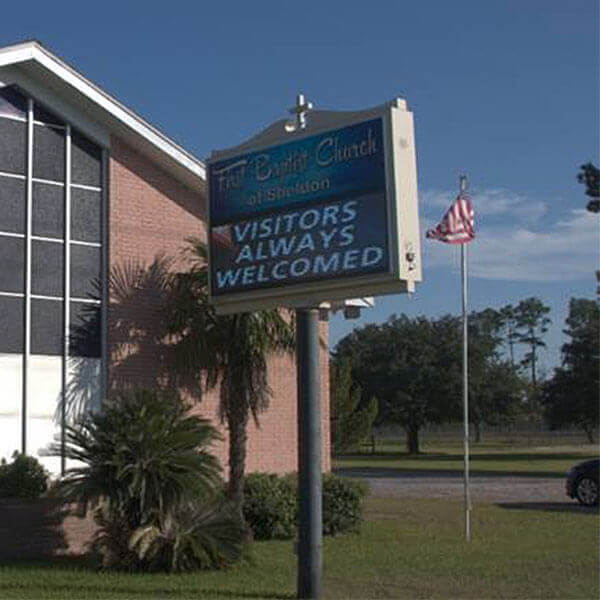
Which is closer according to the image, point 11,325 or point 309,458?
point 309,458

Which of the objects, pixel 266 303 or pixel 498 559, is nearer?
pixel 266 303

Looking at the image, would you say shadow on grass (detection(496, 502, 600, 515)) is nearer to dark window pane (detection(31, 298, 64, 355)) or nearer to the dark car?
the dark car

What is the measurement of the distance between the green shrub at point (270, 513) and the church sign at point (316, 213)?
461cm

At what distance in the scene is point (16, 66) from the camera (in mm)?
17078

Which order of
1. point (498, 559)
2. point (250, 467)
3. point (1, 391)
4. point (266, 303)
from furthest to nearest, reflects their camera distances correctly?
point (250, 467), point (1, 391), point (498, 559), point (266, 303)

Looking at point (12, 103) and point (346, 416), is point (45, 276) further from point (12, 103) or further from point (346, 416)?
point (346, 416)

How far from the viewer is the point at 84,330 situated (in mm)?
17438

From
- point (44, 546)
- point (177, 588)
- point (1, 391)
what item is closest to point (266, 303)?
point (177, 588)

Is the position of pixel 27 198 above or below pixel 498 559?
above

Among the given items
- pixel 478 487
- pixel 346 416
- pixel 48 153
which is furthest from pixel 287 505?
pixel 346 416

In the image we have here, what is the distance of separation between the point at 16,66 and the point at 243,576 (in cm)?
880

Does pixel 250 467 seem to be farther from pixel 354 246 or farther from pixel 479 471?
pixel 479 471

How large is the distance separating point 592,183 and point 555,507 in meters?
17.4

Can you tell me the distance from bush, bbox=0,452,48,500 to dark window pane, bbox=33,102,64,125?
535cm
